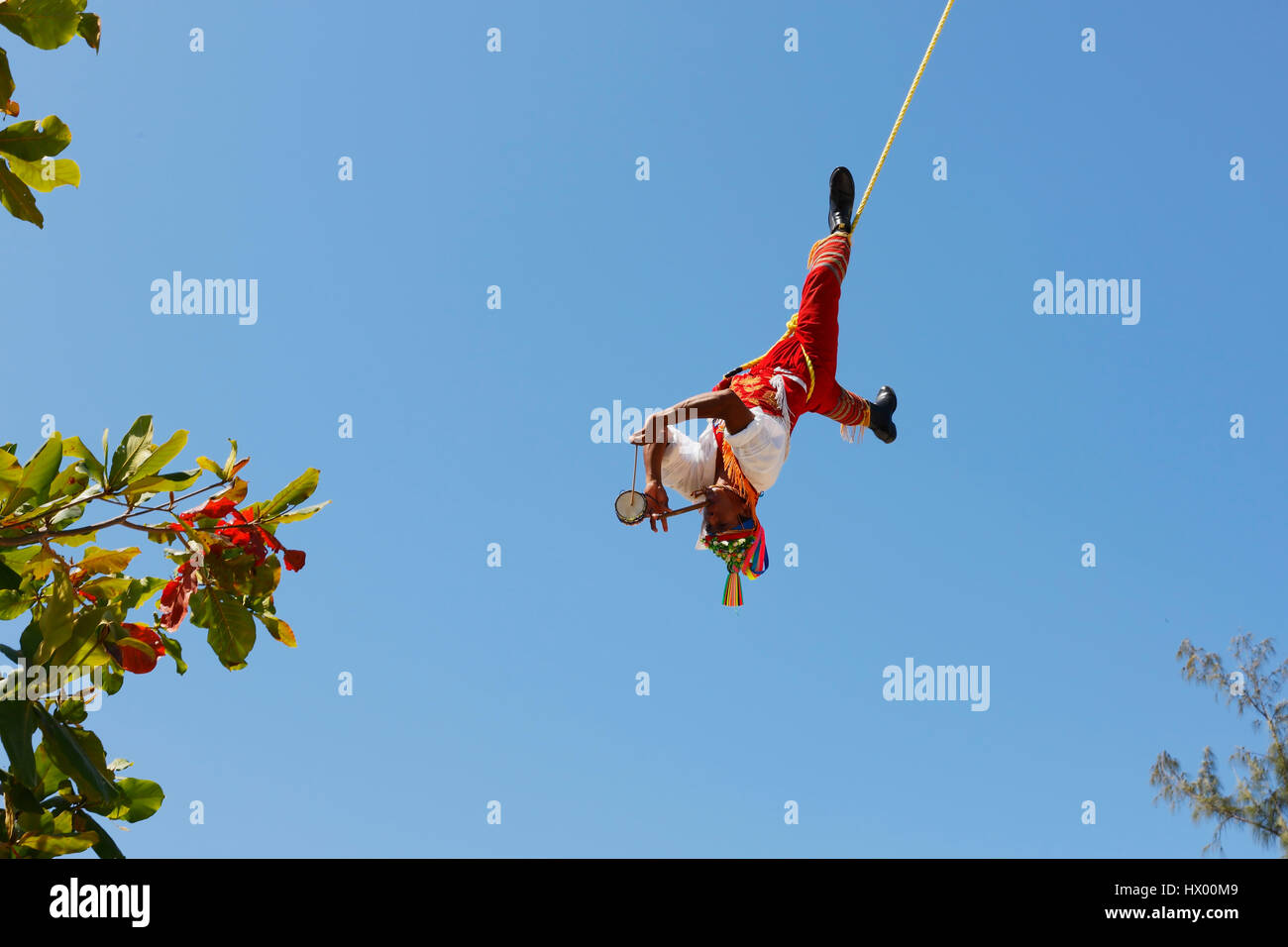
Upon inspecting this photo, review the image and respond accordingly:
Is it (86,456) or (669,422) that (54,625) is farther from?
(669,422)

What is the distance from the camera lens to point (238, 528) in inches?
137

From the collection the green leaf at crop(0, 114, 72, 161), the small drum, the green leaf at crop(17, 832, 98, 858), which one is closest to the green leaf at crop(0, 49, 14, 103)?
the green leaf at crop(0, 114, 72, 161)

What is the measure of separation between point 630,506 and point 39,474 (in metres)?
2.50

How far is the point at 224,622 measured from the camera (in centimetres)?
353

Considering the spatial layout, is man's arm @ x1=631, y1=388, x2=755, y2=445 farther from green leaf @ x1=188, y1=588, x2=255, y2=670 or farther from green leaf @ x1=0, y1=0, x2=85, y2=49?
green leaf @ x1=0, y1=0, x2=85, y2=49

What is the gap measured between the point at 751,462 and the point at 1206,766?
46.8 feet

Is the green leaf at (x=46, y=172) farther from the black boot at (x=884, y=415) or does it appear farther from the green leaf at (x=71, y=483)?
the black boot at (x=884, y=415)

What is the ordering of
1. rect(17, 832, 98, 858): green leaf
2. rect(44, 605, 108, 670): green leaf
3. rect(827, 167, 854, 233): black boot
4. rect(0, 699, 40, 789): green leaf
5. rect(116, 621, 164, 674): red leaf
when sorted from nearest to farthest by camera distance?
rect(0, 699, 40, 789): green leaf → rect(44, 605, 108, 670): green leaf → rect(17, 832, 98, 858): green leaf → rect(116, 621, 164, 674): red leaf → rect(827, 167, 854, 233): black boot

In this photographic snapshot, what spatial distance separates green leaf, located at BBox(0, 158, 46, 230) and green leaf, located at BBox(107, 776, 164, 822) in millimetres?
1604

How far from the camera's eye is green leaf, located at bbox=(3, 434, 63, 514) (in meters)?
2.98

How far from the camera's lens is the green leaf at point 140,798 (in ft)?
11.9

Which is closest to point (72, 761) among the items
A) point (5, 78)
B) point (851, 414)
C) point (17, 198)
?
point (17, 198)
